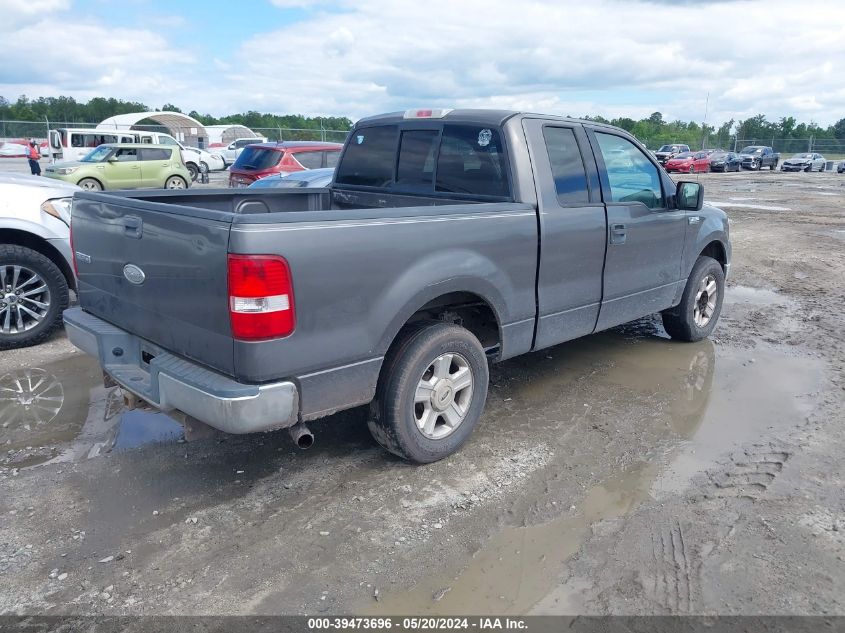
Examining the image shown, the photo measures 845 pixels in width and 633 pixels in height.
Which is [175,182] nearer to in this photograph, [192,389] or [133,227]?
[133,227]

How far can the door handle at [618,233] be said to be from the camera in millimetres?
4762

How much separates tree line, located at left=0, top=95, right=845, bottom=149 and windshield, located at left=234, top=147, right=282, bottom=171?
41.3 meters

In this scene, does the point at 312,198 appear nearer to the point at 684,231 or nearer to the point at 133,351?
the point at 133,351

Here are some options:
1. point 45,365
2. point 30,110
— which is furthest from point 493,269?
point 30,110

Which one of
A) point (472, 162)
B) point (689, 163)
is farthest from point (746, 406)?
point (689, 163)

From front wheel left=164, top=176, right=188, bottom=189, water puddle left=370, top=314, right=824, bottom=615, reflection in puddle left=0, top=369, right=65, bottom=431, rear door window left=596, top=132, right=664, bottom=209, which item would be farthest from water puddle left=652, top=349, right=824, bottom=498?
front wheel left=164, top=176, right=188, bottom=189

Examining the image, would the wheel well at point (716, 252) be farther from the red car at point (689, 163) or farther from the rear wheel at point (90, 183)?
the red car at point (689, 163)

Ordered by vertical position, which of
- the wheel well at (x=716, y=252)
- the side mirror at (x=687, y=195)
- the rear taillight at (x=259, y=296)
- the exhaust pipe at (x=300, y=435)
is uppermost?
the side mirror at (x=687, y=195)

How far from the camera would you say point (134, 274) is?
3.50 meters

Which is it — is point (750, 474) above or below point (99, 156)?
below

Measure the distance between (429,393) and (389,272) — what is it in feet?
2.64

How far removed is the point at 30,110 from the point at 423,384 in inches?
2714

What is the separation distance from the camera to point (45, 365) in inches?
A: 222

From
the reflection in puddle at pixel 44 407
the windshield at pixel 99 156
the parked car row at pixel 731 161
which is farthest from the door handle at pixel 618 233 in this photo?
the parked car row at pixel 731 161
